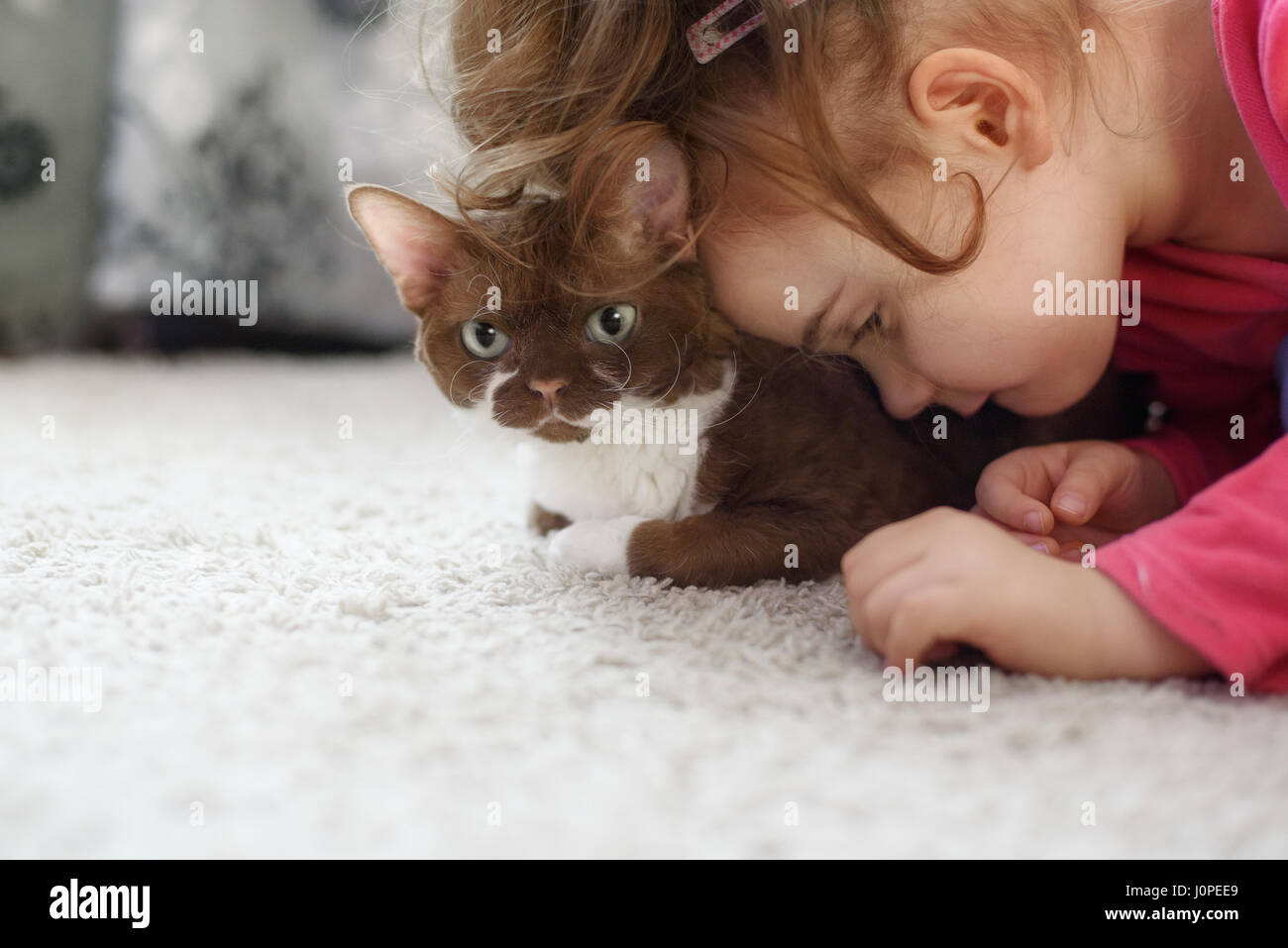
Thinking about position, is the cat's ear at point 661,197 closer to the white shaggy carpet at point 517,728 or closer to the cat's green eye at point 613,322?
the cat's green eye at point 613,322

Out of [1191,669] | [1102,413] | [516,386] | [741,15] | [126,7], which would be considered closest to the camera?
[1191,669]

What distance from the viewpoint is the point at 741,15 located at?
3.11ft

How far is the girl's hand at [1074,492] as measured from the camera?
3.41 feet

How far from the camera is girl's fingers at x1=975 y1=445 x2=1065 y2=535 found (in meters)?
1.03

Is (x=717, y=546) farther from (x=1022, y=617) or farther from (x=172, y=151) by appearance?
(x=172, y=151)

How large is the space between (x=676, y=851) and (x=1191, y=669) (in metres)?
0.44

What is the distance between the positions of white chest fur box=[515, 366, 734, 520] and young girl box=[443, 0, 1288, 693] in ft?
0.37

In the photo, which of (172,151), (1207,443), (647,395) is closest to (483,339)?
(647,395)

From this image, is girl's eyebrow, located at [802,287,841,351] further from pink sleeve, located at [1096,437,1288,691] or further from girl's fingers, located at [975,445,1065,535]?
pink sleeve, located at [1096,437,1288,691]

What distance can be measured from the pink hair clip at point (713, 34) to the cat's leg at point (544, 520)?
1.70ft
